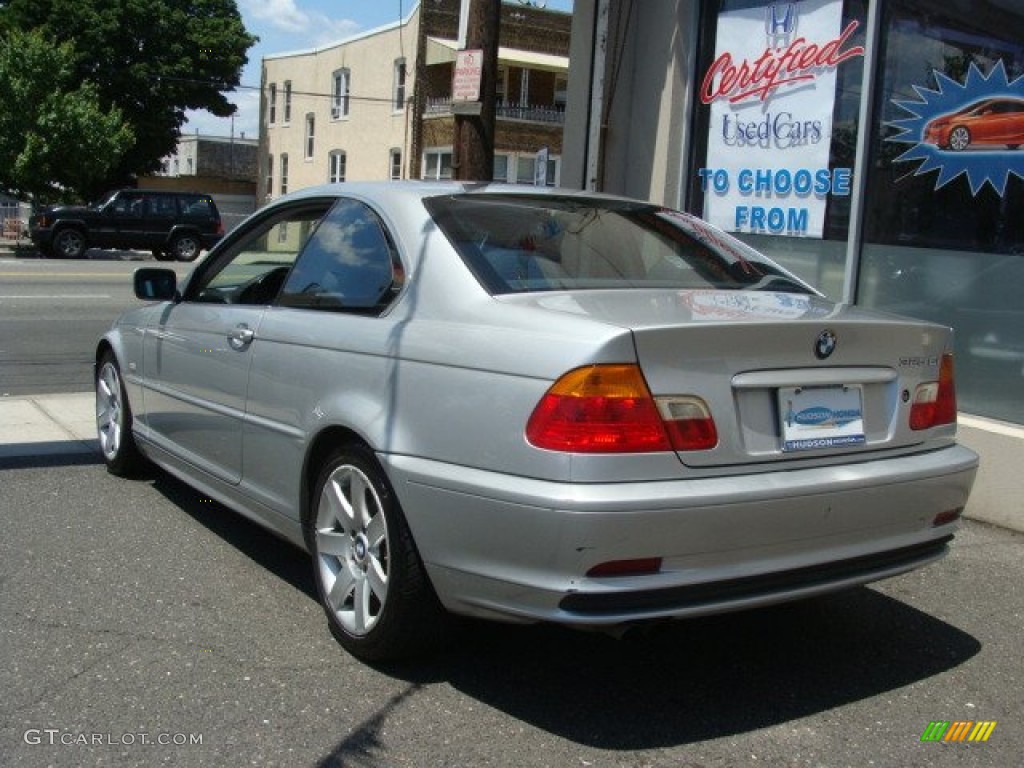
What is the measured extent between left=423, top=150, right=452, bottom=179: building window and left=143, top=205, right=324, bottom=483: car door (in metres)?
30.8

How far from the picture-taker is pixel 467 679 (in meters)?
3.71

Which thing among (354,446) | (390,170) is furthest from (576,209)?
(390,170)

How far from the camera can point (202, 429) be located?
4.89 m

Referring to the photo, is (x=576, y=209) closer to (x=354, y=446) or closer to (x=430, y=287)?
(x=430, y=287)

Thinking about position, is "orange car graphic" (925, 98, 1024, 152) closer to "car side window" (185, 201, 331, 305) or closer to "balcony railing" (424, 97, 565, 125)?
"car side window" (185, 201, 331, 305)

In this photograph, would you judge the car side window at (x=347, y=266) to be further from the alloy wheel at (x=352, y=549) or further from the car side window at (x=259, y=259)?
the alloy wheel at (x=352, y=549)

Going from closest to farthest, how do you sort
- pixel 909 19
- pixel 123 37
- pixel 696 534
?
pixel 696 534
pixel 909 19
pixel 123 37

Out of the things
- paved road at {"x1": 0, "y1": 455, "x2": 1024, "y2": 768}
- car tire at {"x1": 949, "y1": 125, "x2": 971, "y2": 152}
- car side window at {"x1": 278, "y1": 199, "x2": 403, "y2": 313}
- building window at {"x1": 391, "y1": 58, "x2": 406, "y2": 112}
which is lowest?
paved road at {"x1": 0, "y1": 455, "x2": 1024, "y2": 768}

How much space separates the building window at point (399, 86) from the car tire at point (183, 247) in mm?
11048

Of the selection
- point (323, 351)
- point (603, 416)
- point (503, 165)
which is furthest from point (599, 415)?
point (503, 165)

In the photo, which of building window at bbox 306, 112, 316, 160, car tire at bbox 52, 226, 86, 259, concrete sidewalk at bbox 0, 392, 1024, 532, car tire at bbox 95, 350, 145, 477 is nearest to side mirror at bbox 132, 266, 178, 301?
car tire at bbox 95, 350, 145, 477

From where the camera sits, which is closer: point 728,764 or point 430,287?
point 728,764

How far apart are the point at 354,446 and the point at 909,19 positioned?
4996 millimetres

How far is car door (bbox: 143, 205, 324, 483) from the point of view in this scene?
4.60 meters
